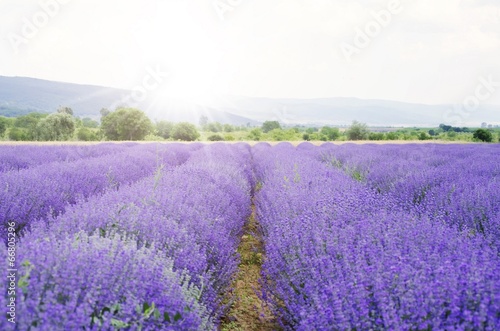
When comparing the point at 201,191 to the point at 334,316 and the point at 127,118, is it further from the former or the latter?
the point at 127,118

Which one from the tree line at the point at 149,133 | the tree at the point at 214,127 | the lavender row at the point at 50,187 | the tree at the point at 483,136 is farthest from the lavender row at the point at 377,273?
the tree at the point at 214,127

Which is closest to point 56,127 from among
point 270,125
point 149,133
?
point 149,133

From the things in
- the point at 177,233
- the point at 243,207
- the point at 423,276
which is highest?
the point at 423,276

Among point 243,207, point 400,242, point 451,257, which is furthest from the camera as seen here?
point 243,207

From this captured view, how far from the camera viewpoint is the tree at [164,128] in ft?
151

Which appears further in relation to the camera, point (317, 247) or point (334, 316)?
point (317, 247)

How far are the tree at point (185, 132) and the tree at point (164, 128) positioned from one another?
24.4ft

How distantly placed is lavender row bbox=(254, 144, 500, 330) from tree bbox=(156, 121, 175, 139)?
4420cm

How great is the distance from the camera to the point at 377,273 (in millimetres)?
1536

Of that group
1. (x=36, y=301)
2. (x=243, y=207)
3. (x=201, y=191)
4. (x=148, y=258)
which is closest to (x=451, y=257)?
(x=148, y=258)

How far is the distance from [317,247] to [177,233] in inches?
31.8

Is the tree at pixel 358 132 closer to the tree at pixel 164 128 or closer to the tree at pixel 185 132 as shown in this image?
the tree at pixel 185 132

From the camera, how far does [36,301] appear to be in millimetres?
1162

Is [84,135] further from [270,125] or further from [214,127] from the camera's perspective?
[270,125]
